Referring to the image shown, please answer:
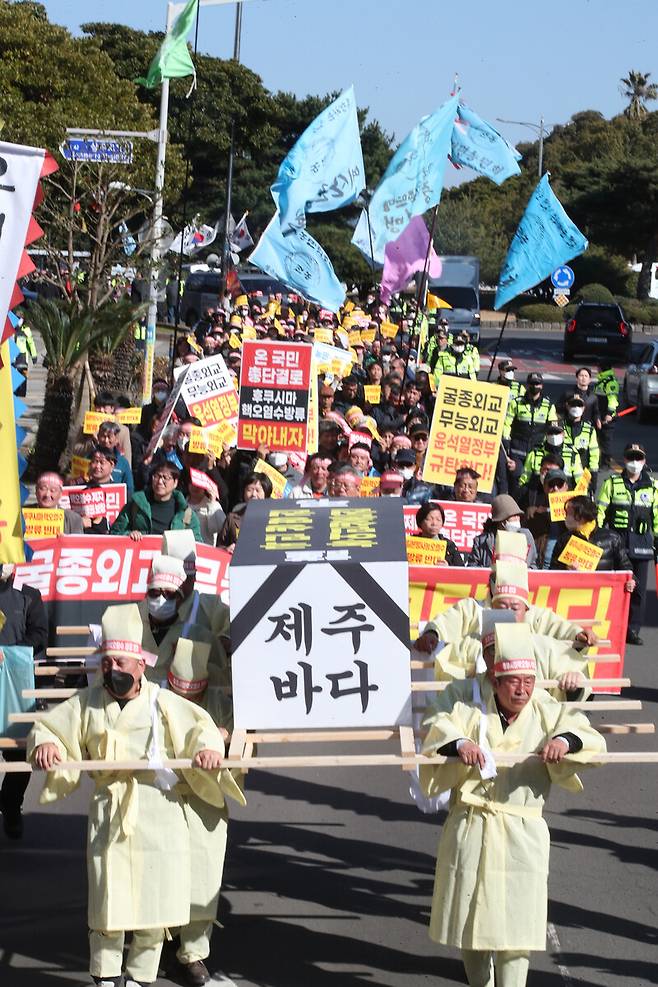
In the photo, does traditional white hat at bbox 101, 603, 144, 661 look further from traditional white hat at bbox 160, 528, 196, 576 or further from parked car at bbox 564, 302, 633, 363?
parked car at bbox 564, 302, 633, 363

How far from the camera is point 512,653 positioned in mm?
6129

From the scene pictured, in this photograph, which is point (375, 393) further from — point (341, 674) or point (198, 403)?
point (341, 674)

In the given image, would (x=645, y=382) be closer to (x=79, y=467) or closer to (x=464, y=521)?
(x=464, y=521)

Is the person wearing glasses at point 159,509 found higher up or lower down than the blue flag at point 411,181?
lower down

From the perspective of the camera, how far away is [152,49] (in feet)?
158

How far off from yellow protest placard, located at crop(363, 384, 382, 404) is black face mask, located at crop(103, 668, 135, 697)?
12.6 metres

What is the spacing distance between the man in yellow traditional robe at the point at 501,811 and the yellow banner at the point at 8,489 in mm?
2172

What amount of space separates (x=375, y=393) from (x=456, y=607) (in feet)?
36.0

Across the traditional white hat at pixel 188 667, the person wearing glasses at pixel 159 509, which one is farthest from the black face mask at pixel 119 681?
the person wearing glasses at pixel 159 509

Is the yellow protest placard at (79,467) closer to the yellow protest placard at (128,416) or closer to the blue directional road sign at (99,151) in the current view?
the yellow protest placard at (128,416)

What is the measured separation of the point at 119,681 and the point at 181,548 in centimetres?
111

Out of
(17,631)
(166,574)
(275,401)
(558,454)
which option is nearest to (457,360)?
(558,454)

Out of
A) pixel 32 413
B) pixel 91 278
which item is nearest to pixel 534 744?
pixel 91 278

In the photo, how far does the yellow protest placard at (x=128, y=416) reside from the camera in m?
14.8
